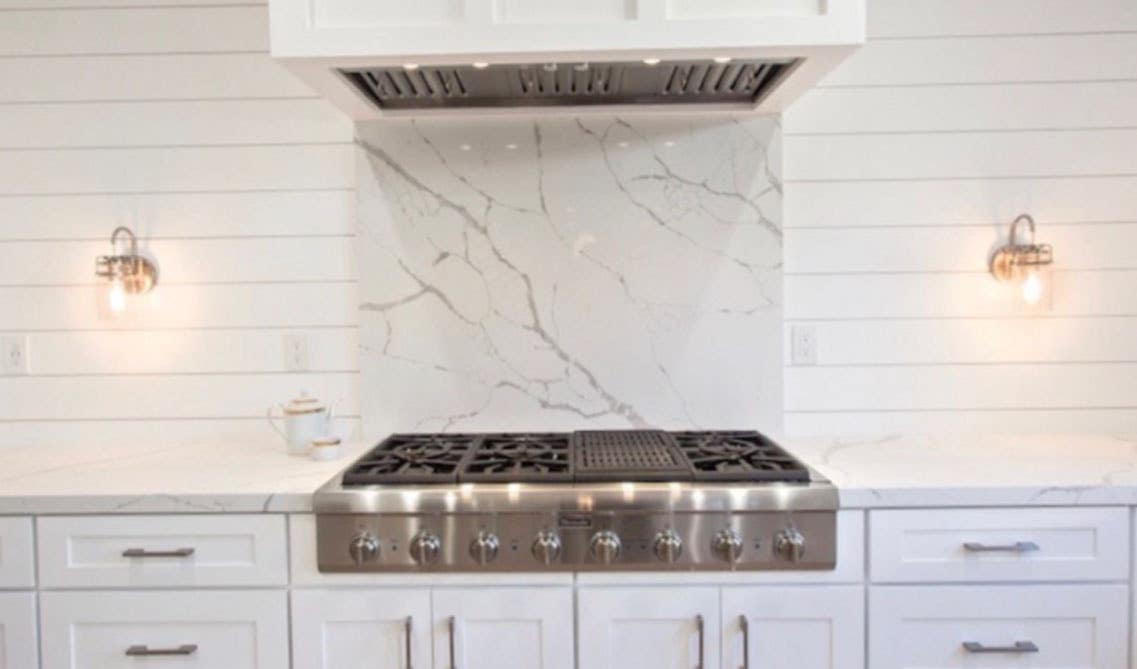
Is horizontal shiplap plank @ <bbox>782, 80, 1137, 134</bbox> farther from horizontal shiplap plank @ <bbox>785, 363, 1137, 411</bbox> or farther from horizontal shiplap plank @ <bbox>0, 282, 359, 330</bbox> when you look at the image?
horizontal shiplap plank @ <bbox>0, 282, 359, 330</bbox>

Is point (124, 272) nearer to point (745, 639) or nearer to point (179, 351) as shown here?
point (179, 351)

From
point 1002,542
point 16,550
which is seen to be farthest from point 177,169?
point 1002,542

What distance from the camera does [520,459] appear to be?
179cm

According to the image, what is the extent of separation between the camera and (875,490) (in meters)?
1.56

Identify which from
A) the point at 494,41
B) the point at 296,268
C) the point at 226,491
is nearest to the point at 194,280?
the point at 296,268

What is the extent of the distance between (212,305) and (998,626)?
2.20m

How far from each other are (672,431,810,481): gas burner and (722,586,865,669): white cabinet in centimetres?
24

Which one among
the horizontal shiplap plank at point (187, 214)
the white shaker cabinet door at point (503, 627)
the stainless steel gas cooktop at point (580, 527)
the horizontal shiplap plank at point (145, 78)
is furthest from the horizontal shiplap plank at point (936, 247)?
the horizontal shiplap plank at point (145, 78)

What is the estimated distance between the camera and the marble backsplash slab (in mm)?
2113

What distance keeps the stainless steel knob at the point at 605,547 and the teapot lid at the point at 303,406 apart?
90 centimetres

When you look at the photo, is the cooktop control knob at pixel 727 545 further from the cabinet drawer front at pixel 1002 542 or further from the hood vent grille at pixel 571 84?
the hood vent grille at pixel 571 84

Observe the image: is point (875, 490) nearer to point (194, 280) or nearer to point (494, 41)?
point (494, 41)

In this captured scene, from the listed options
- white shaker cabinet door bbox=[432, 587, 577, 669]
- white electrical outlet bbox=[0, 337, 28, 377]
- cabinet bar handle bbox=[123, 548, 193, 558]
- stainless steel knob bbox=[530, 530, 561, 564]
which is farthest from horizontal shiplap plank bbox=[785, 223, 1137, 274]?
white electrical outlet bbox=[0, 337, 28, 377]

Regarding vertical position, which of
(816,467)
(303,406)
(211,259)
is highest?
(211,259)
